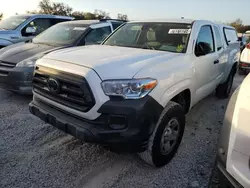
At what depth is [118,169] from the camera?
2.72m

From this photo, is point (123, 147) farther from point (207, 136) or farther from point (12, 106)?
point (12, 106)

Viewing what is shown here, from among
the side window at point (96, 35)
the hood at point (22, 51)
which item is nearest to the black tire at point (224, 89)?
the side window at point (96, 35)

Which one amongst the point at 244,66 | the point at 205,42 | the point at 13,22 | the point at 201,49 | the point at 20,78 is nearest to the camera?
the point at 201,49

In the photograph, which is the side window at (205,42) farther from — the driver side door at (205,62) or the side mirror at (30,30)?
the side mirror at (30,30)

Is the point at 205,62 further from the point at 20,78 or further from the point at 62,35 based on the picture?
the point at 62,35

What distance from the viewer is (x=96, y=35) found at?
5891 mm

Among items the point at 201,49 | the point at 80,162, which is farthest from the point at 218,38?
the point at 80,162

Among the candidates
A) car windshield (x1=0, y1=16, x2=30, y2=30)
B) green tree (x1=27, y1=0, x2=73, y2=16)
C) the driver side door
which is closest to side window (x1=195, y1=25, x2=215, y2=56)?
the driver side door

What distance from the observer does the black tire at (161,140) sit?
246cm

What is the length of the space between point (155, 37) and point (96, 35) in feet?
9.00

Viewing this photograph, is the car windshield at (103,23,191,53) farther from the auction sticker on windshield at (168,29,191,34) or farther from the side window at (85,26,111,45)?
the side window at (85,26,111,45)

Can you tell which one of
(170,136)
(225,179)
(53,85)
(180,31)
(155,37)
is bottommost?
(170,136)

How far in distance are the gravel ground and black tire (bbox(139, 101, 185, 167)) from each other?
140mm

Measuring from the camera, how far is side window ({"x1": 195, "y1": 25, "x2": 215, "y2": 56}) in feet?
11.0
